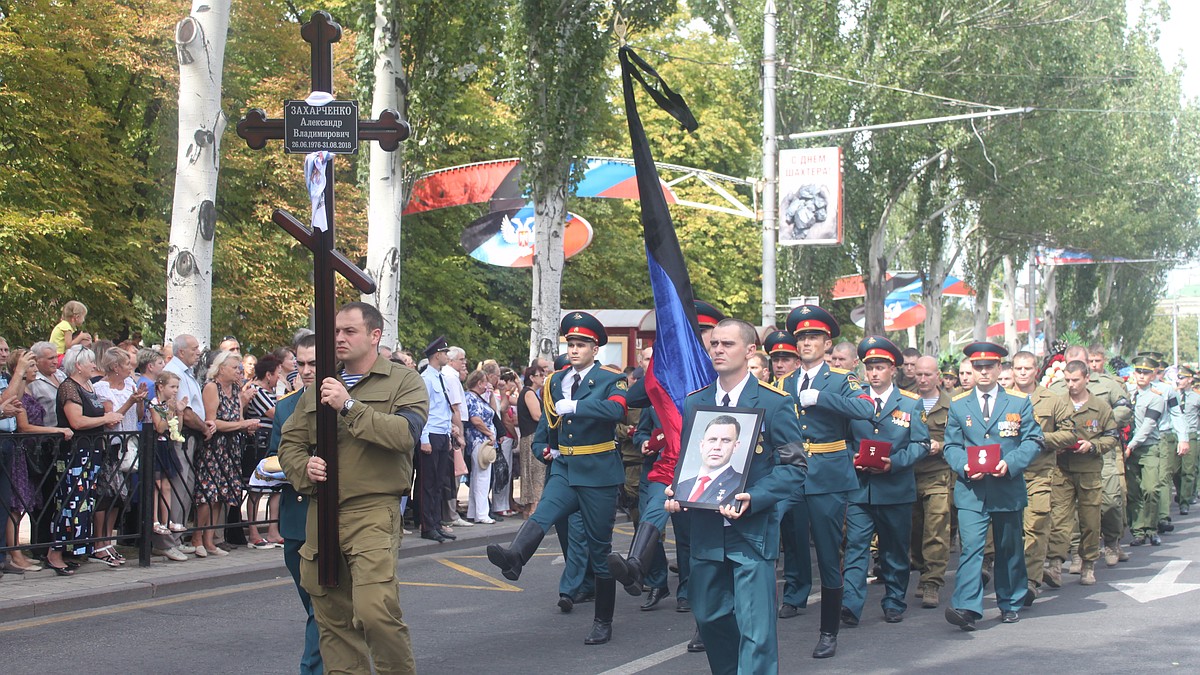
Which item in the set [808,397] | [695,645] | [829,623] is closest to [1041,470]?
[808,397]

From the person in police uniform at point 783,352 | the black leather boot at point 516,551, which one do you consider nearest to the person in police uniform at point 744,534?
the black leather boot at point 516,551

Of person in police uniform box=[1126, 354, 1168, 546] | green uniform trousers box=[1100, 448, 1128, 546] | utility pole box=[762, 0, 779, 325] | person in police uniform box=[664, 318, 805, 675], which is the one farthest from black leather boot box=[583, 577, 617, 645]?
utility pole box=[762, 0, 779, 325]

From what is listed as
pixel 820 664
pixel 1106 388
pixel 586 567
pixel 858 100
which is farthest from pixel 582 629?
pixel 858 100

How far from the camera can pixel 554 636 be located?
29.5 feet

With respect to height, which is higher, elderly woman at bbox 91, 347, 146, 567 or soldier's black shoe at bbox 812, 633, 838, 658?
elderly woman at bbox 91, 347, 146, 567

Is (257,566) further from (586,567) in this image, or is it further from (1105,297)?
(1105,297)

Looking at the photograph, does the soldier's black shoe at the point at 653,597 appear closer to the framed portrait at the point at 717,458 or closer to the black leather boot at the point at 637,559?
the black leather boot at the point at 637,559

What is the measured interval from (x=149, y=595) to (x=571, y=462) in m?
3.47

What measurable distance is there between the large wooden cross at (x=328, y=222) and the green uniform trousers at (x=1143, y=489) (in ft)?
36.3

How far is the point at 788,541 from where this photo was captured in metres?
9.55

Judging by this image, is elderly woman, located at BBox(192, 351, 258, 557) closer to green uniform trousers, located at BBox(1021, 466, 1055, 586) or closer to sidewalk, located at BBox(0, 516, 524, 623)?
sidewalk, located at BBox(0, 516, 524, 623)

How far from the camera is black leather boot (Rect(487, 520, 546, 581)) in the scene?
866 cm

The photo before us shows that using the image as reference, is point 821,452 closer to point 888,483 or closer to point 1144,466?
point 888,483

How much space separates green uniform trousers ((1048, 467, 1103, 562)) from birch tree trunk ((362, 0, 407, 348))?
8.58 meters
